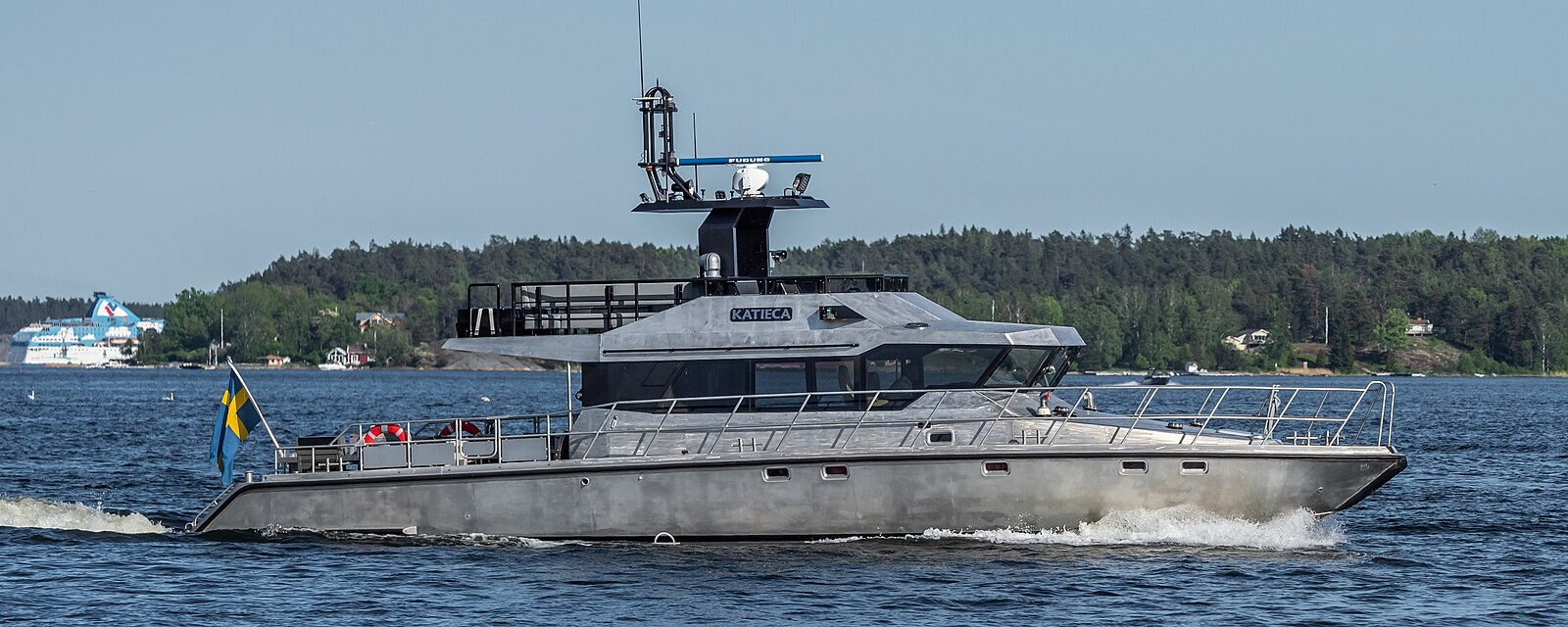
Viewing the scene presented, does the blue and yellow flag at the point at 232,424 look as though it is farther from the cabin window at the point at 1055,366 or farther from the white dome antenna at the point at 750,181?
the cabin window at the point at 1055,366

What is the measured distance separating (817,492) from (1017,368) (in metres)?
2.73

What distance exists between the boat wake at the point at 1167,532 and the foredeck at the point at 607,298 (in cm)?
312

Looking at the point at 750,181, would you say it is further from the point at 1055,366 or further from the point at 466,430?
the point at 466,430

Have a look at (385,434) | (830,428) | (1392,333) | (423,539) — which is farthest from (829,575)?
(1392,333)

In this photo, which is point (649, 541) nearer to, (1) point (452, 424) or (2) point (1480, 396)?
(1) point (452, 424)

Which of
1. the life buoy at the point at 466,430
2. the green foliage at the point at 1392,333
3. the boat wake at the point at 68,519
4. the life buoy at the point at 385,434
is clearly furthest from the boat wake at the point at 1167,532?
the green foliage at the point at 1392,333

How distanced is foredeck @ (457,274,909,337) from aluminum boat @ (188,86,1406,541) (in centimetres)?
3

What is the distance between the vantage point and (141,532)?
21.8 meters

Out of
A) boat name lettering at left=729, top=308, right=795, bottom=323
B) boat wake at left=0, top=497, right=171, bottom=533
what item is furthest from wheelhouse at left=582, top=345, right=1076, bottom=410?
boat wake at left=0, top=497, right=171, bottom=533

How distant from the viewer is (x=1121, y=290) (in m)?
142

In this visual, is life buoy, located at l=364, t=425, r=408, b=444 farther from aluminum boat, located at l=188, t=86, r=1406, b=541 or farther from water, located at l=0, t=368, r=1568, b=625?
water, located at l=0, t=368, r=1568, b=625

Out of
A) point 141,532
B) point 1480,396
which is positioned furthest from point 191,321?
point 141,532

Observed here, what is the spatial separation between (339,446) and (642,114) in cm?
526

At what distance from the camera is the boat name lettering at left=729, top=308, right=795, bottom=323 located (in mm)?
19516
